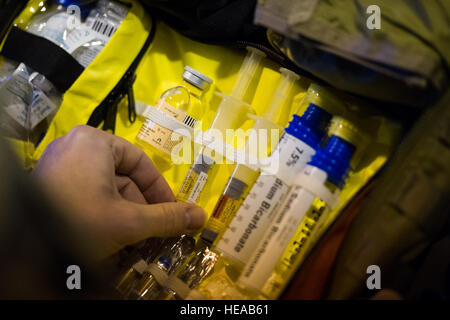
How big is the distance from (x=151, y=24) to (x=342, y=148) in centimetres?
69

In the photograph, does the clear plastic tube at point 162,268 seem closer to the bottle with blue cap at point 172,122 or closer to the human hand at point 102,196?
the human hand at point 102,196

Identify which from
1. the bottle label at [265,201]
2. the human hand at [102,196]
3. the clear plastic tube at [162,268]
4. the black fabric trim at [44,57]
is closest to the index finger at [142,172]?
the human hand at [102,196]

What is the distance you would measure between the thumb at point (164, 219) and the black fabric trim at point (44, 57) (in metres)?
0.50

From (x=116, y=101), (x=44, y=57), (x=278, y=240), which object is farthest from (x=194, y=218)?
(x=44, y=57)

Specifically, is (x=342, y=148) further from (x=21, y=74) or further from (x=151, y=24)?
(x=21, y=74)

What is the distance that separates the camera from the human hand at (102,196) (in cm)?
65

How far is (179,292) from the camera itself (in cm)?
70

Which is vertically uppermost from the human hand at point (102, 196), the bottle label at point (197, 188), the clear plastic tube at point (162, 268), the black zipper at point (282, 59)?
the black zipper at point (282, 59)

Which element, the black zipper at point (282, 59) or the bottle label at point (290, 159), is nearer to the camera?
the bottle label at point (290, 159)
